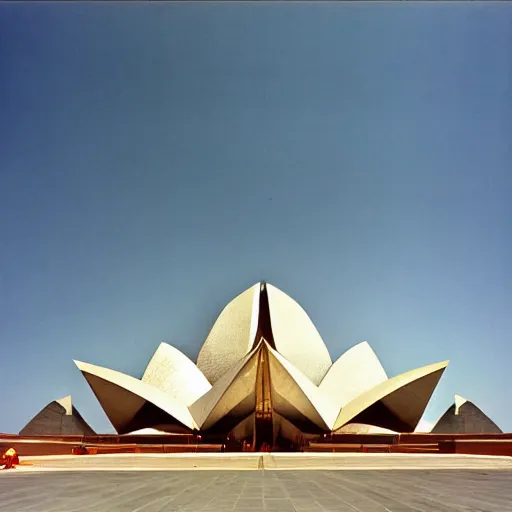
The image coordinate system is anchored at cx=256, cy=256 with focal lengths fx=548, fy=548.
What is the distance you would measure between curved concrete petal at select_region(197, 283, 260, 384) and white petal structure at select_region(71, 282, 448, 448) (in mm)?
66

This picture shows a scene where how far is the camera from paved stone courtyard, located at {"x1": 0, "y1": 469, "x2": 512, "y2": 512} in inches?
169

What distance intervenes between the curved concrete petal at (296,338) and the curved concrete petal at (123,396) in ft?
18.5

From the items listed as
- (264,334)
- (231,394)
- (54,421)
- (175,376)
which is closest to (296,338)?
(264,334)

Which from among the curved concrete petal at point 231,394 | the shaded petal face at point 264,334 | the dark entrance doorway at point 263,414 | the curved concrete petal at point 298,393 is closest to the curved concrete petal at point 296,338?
the shaded petal face at point 264,334

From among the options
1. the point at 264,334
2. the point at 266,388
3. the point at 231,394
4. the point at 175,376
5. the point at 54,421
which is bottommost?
the point at 54,421

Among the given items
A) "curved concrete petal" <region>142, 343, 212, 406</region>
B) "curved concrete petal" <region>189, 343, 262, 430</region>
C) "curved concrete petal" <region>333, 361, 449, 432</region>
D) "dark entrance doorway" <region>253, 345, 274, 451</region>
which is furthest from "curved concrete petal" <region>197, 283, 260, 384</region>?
"curved concrete petal" <region>333, 361, 449, 432</region>

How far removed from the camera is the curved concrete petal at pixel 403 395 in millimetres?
18797

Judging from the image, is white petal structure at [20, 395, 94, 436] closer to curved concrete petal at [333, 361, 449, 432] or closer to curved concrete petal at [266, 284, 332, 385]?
curved concrete petal at [266, 284, 332, 385]

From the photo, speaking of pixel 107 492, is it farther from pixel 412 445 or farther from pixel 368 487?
pixel 412 445

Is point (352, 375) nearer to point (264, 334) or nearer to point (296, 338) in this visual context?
point (296, 338)

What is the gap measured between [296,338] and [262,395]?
15.1ft

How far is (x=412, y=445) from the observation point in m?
16.6

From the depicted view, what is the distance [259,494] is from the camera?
529 centimetres

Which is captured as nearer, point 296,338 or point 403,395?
point 403,395
